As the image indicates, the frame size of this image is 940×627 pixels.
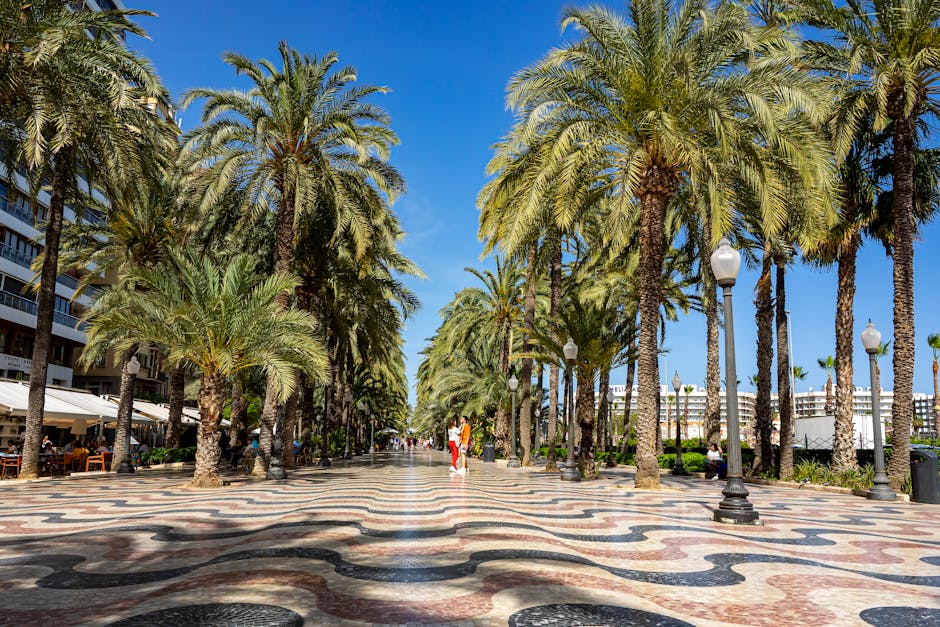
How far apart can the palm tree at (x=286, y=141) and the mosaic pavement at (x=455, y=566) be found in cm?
955

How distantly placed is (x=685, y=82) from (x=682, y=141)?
154cm

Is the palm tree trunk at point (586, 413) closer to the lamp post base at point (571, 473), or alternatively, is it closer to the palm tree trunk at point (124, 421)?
the lamp post base at point (571, 473)

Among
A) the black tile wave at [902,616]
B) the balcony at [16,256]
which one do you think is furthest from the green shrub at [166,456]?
the black tile wave at [902,616]

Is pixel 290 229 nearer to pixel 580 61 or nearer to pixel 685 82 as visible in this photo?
pixel 580 61

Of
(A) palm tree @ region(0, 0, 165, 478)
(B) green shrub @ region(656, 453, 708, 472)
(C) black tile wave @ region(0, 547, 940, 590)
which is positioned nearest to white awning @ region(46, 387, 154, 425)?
(A) palm tree @ region(0, 0, 165, 478)

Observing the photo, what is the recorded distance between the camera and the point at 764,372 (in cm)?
2088

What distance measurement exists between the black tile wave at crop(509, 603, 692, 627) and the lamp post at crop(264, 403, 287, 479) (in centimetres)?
1508

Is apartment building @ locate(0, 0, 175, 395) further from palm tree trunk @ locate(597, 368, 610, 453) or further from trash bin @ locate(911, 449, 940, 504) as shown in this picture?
trash bin @ locate(911, 449, 940, 504)

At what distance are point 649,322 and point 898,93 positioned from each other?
26.7 ft

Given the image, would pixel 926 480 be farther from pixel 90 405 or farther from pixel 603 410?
pixel 90 405

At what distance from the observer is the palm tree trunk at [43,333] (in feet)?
57.9

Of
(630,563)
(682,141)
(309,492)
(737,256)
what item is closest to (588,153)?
(682,141)

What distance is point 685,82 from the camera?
45.4ft

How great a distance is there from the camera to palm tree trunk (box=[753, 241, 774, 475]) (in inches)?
826
